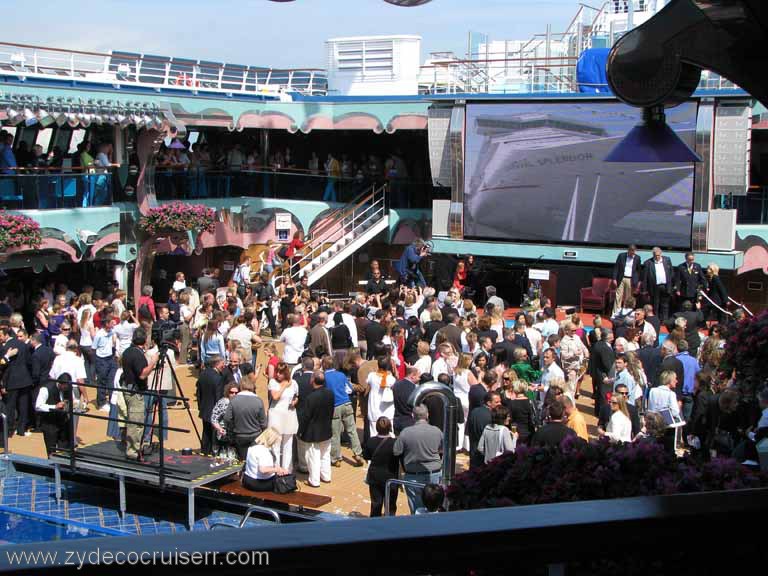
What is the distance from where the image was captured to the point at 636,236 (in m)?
21.8

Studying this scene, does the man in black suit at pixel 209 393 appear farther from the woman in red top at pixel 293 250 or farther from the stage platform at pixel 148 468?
the woman in red top at pixel 293 250

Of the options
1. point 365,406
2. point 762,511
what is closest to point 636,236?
point 365,406

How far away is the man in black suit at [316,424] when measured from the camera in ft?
35.4

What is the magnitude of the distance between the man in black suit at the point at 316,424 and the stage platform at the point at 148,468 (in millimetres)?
1200

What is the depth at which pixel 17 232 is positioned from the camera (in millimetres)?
18578

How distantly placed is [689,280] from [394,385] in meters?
9.71

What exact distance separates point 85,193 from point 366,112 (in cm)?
825

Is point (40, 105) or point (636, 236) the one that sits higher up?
point (40, 105)

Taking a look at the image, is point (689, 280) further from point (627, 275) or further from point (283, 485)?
point (283, 485)

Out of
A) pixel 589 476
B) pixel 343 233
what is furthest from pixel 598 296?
pixel 589 476

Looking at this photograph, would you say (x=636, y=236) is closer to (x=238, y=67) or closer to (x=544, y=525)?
(x=238, y=67)

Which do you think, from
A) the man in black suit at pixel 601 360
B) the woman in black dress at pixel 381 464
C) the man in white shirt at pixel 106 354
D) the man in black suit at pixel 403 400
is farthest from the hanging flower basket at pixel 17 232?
the woman in black dress at pixel 381 464

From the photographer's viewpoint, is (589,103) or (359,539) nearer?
(359,539)

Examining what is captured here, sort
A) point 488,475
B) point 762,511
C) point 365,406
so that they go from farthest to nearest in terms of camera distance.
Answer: point 365,406 → point 488,475 → point 762,511
